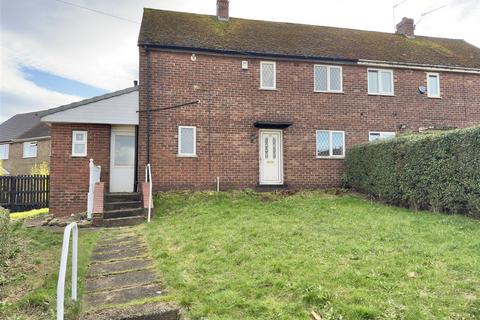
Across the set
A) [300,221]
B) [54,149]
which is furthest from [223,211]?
[54,149]

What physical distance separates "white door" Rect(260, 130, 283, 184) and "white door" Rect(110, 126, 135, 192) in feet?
16.4

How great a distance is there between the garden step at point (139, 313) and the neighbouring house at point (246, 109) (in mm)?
8654

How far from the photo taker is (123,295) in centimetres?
459

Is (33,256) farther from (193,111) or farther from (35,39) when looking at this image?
(35,39)

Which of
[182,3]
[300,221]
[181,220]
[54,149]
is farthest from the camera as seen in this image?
[182,3]

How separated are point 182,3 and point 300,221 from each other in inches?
508

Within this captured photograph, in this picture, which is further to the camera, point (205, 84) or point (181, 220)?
point (205, 84)

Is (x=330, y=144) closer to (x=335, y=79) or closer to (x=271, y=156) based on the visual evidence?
(x=271, y=156)

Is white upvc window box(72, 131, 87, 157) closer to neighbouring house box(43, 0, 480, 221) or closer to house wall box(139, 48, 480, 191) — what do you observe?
neighbouring house box(43, 0, 480, 221)

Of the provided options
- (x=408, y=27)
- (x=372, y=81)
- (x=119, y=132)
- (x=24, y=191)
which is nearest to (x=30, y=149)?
(x=24, y=191)

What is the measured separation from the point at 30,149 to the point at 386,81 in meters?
28.8

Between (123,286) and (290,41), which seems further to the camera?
(290,41)

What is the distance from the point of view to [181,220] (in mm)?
9562

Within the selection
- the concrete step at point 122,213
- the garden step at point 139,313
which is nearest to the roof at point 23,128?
the concrete step at point 122,213
